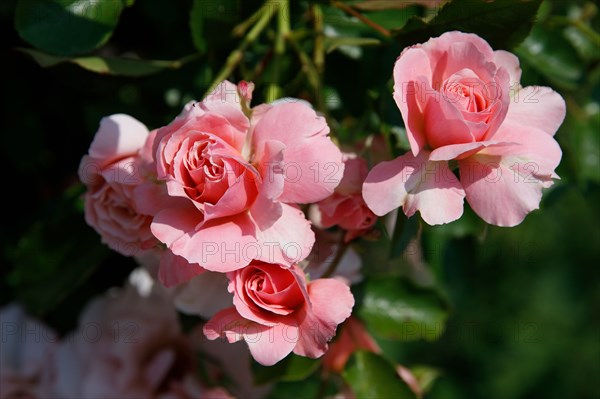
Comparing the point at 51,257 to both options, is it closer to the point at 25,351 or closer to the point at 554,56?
the point at 25,351

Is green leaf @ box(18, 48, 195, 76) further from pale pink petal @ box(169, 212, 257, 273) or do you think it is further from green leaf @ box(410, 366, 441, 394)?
green leaf @ box(410, 366, 441, 394)

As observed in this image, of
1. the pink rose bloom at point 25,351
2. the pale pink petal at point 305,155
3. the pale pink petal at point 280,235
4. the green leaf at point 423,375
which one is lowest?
the green leaf at point 423,375

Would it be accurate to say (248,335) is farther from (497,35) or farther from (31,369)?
(31,369)

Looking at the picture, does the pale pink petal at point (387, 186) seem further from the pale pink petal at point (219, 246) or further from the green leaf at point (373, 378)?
the green leaf at point (373, 378)

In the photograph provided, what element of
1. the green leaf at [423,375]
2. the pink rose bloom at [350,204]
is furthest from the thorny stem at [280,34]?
the green leaf at [423,375]

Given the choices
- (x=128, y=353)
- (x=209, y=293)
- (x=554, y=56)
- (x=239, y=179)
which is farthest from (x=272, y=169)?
(x=554, y=56)

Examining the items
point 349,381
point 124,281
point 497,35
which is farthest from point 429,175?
point 124,281
